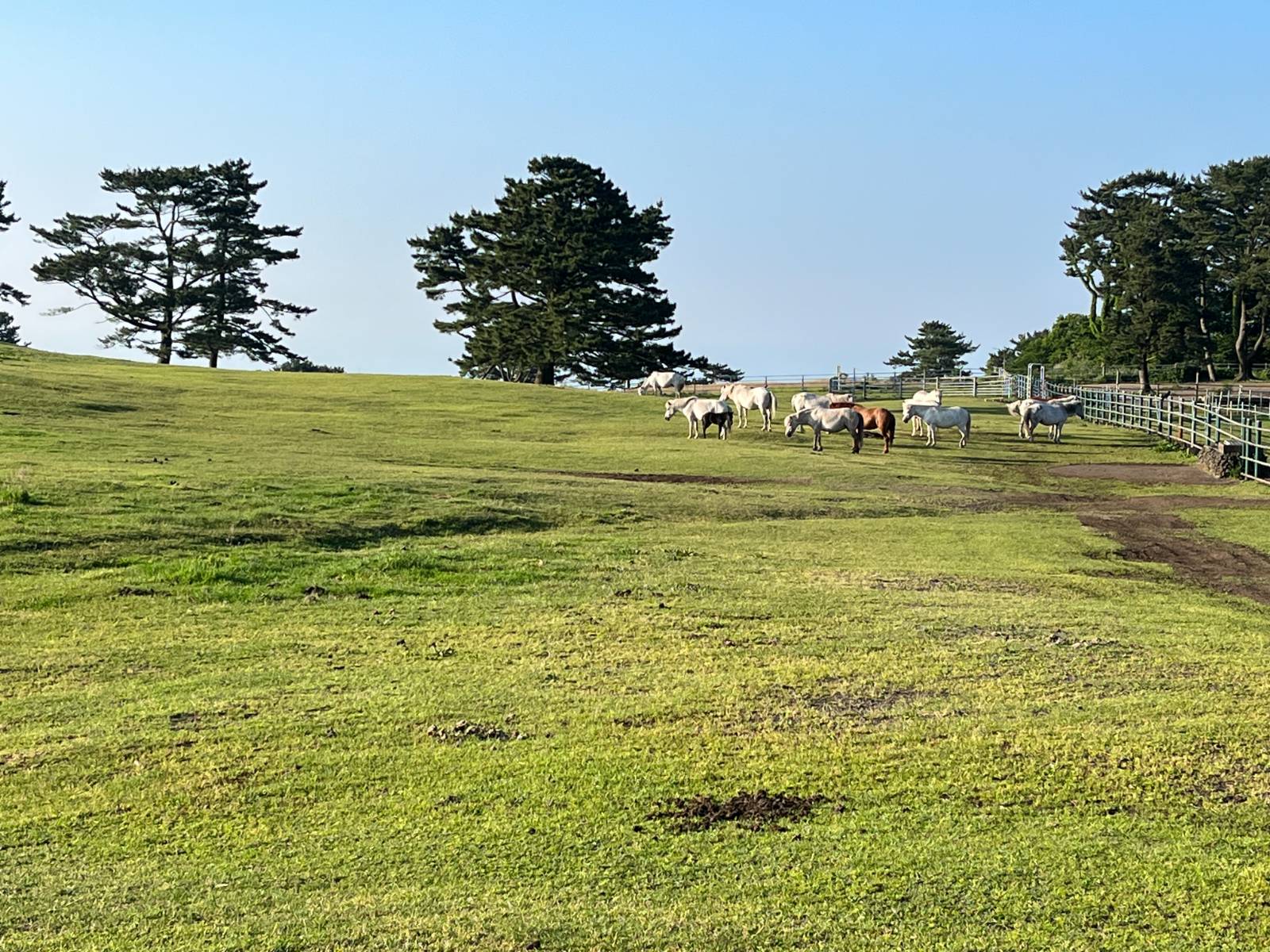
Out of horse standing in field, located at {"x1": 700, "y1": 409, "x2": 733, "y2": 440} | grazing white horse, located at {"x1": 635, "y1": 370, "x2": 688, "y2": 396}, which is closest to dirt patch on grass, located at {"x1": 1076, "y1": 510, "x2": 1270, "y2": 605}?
horse standing in field, located at {"x1": 700, "y1": 409, "x2": 733, "y2": 440}

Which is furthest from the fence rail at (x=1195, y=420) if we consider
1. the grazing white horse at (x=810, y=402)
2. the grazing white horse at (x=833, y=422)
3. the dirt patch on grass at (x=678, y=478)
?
the grazing white horse at (x=810, y=402)

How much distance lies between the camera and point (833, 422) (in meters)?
34.4

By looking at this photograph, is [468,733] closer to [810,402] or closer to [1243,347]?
[810,402]

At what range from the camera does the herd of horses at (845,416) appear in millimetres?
34375

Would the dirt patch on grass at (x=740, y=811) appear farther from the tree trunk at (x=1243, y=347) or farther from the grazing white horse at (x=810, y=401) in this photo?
the tree trunk at (x=1243, y=347)

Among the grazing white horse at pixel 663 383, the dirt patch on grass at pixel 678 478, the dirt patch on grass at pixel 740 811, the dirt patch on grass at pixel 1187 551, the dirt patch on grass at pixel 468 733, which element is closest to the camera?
the dirt patch on grass at pixel 740 811

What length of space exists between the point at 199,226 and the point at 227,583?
62.2 meters

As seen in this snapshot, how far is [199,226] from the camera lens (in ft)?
228

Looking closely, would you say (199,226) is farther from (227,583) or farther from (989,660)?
(989,660)

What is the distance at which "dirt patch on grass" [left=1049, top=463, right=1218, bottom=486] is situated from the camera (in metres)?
27.0

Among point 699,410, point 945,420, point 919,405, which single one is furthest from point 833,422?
point 919,405

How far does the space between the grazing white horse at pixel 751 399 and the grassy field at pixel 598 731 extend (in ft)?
69.9

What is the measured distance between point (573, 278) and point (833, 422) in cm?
3161

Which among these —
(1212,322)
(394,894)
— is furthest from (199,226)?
(394,894)
